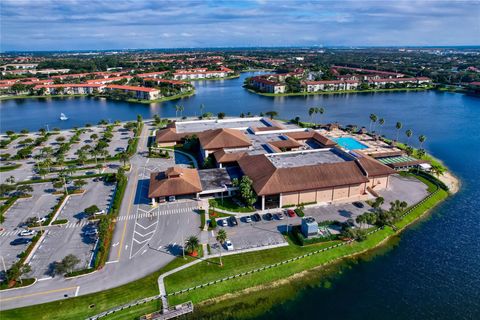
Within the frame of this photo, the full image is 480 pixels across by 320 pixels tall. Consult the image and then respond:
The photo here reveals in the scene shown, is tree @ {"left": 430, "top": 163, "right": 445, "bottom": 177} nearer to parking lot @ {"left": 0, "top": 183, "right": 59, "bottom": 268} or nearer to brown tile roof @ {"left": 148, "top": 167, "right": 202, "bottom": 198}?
brown tile roof @ {"left": 148, "top": 167, "right": 202, "bottom": 198}

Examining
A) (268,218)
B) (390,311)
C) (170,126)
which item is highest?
(170,126)

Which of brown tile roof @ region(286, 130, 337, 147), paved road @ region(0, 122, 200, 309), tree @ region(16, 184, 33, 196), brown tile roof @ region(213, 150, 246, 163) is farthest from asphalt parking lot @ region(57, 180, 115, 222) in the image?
brown tile roof @ region(286, 130, 337, 147)

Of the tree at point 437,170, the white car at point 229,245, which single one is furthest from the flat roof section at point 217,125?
the white car at point 229,245

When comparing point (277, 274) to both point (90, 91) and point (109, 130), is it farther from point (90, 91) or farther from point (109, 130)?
point (90, 91)

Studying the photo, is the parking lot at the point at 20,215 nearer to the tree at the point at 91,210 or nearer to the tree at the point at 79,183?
the tree at the point at 79,183

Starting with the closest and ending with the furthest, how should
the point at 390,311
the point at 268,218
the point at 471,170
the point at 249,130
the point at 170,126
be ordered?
1. the point at 390,311
2. the point at 268,218
3. the point at 471,170
4. the point at 249,130
5. the point at 170,126

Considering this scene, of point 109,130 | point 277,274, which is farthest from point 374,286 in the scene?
point 109,130

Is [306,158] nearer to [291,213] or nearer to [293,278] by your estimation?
[291,213]
